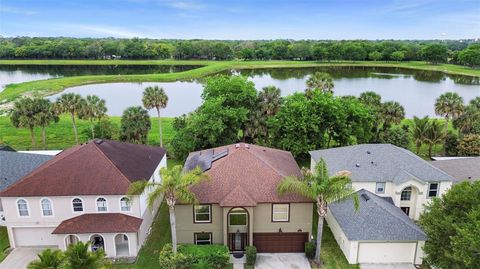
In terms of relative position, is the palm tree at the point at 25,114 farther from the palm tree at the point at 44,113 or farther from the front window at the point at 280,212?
the front window at the point at 280,212

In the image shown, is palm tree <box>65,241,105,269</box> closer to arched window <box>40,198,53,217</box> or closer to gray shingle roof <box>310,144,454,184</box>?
arched window <box>40,198,53,217</box>

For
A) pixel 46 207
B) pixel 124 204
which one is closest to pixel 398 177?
pixel 124 204

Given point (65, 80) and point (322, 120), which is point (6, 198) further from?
point (65, 80)

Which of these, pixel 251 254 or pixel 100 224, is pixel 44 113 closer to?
pixel 100 224

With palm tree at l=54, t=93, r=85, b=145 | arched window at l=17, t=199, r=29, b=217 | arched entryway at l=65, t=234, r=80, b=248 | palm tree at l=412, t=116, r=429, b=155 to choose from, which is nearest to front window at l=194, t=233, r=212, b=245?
arched entryway at l=65, t=234, r=80, b=248

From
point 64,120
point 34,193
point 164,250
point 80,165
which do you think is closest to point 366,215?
point 164,250

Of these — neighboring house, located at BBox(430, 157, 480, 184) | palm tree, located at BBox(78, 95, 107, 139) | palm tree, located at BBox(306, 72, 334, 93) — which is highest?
palm tree, located at BBox(306, 72, 334, 93)
